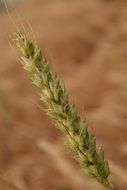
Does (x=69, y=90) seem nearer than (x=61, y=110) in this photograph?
No

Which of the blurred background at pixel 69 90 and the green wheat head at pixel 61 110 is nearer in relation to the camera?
the green wheat head at pixel 61 110

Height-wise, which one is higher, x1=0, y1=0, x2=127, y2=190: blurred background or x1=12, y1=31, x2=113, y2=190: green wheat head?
x1=0, y1=0, x2=127, y2=190: blurred background

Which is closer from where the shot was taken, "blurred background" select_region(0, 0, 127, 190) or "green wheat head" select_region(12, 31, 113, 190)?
"green wheat head" select_region(12, 31, 113, 190)

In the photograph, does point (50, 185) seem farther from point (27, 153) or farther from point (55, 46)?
point (55, 46)

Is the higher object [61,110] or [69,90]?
[69,90]

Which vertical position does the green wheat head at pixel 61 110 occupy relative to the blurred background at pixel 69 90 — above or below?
below
